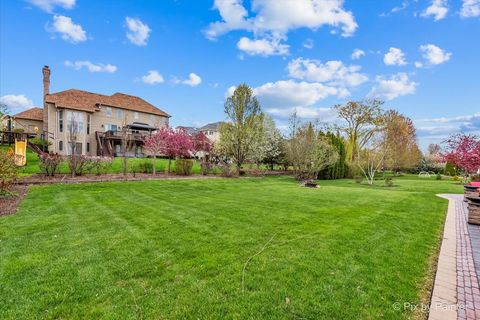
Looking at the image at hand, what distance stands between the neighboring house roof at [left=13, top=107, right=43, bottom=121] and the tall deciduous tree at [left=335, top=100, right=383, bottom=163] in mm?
37149

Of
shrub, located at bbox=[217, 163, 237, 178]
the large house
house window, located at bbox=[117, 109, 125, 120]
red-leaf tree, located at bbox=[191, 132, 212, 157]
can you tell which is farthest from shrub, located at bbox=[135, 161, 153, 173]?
house window, located at bbox=[117, 109, 125, 120]

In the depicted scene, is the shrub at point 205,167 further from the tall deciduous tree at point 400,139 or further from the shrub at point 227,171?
the tall deciduous tree at point 400,139

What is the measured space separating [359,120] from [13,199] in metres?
34.2

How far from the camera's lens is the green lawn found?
257 cm

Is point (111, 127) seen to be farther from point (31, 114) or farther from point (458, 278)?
point (458, 278)

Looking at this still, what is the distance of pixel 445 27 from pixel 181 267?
16.2 m

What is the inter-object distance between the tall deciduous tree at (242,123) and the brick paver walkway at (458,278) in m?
16.9

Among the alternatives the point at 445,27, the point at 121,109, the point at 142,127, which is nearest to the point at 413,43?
the point at 445,27

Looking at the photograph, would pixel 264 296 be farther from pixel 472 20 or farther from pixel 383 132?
pixel 383 132

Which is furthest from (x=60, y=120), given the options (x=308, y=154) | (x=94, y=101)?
(x=308, y=154)

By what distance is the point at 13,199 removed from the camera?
27.3ft

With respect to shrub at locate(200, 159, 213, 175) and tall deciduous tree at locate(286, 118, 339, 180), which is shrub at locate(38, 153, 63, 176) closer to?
shrub at locate(200, 159, 213, 175)

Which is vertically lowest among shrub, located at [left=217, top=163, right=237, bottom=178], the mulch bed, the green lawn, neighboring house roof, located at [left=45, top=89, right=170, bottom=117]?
the green lawn

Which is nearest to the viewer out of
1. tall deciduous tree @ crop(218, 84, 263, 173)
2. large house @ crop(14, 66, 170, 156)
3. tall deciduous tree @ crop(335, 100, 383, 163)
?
tall deciduous tree @ crop(218, 84, 263, 173)
